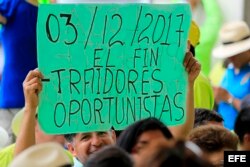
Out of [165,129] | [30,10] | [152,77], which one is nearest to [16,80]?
[30,10]

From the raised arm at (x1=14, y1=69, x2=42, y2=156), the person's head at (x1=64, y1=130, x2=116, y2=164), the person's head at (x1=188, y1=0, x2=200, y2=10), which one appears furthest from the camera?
the person's head at (x1=188, y1=0, x2=200, y2=10)

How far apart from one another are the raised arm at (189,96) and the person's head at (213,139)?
6.3 inches

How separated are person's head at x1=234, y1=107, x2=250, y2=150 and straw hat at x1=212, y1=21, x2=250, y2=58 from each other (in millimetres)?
1775

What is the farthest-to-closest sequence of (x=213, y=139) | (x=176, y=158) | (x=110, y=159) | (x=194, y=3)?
(x=194, y=3), (x=213, y=139), (x=110, y=159), (x=176, y=158)

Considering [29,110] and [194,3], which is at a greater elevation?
[194,3]

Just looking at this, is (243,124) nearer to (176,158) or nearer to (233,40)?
(233,40)

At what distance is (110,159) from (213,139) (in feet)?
3.60

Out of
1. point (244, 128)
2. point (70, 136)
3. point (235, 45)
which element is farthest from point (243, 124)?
point (235, 45)

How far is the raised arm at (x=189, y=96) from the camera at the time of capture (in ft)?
13.3

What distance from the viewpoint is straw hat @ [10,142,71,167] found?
302 centimetres

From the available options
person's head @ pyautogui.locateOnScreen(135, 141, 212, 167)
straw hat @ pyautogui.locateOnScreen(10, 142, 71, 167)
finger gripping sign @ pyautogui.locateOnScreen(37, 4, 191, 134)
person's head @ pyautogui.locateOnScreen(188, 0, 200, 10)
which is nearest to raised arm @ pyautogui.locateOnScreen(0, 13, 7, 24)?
finger gripping sign @ pyautogui.locateOnScreen(37, 4, 191, 134)

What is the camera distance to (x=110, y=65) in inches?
154

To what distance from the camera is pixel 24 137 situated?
368 cm

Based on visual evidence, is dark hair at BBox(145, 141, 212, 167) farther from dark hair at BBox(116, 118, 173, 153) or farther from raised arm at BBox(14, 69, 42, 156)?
raised arm at BBox(14, 69, 42, 156)
